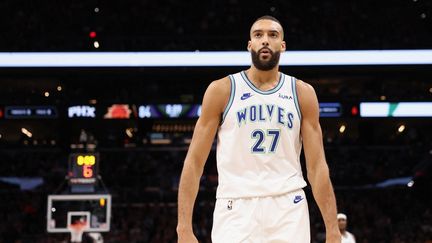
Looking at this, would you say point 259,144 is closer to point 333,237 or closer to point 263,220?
point 263,220

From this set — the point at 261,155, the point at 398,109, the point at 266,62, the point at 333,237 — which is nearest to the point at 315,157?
the point at 261,155

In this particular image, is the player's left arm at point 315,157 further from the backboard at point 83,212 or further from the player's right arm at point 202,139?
the backboard at point 83,212

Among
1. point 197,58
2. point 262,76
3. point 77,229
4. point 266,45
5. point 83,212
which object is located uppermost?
point 197,58

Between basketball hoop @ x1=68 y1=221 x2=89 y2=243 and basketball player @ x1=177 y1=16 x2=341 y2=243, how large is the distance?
11.7 m

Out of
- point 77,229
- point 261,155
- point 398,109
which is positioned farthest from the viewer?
point 398,109

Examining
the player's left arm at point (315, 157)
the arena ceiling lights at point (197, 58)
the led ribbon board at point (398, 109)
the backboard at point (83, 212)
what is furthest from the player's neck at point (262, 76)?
the led ribbon board at point (398, 109)

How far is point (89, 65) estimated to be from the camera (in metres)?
19.7

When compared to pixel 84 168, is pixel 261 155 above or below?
above

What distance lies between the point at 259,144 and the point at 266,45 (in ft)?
1.81

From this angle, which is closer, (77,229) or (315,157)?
(315,157)

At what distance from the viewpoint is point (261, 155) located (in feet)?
13.7

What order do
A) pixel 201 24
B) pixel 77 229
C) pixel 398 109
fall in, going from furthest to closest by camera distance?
pixel 201 24, pixel 398 109, pixel 77 229

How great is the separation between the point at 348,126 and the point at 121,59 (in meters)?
6.52

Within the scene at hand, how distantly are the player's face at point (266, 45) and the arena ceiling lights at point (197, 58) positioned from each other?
49.9ft
